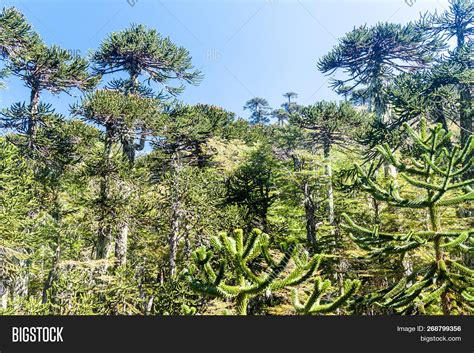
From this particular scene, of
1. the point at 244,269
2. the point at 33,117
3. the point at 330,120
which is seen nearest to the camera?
the point at 244,269

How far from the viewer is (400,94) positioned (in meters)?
10.5

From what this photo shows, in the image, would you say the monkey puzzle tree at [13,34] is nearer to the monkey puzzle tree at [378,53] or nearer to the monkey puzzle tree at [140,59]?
the monkey puzzle tree at [140,59]

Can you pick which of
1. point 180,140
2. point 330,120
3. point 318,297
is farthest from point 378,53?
point 318,297

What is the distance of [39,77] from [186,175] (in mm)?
7332

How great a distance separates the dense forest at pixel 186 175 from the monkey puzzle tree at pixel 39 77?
5cm

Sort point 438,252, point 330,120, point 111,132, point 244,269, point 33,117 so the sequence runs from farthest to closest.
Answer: point 330,120, point 111,132, point 33,117, point 438,252, point 244,269

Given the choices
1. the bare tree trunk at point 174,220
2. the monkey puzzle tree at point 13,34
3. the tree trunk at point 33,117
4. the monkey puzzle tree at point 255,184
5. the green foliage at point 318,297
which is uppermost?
the monkey puzzle tree at point 13,34

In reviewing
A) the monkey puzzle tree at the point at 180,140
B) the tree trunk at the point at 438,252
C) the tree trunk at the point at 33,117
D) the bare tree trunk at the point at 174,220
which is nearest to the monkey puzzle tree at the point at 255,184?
the monkey puzzle tree at the point at 180,140

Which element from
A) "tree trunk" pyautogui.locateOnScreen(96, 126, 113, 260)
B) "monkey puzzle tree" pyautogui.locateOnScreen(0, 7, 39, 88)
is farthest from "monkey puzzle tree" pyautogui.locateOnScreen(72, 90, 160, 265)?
"monkey puzzle tree" pyautogui.locateOnScreen(0, 7, 39, 88)

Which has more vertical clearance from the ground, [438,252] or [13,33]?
[13,33]

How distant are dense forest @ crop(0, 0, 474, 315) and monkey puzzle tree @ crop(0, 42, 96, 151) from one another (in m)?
0.05

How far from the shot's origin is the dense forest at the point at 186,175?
10055 millimetres

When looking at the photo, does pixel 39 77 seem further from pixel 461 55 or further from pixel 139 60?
pixel 461 55

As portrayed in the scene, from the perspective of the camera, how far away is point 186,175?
1259 cm
